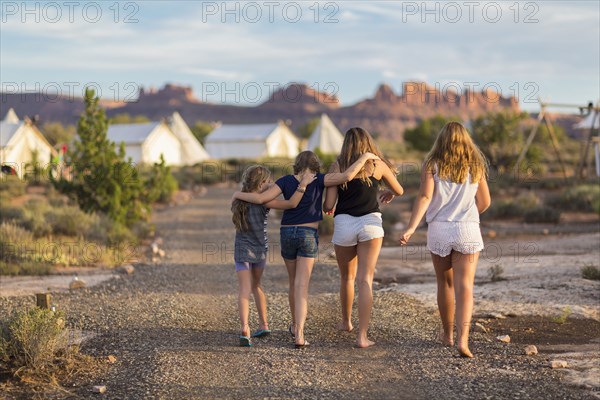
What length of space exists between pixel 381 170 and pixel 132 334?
2.78 metres

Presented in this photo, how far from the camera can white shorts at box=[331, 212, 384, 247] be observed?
6.64 m

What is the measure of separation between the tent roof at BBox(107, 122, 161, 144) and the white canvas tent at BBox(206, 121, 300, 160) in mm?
9103

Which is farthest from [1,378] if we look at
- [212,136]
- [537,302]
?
[212,136]

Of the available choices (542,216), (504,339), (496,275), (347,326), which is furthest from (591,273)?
(542,216)

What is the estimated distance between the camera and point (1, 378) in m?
6.05

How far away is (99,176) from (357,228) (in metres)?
11.7

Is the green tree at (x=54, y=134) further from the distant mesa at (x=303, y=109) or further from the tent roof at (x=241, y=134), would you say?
the distant mesa at (x=303, y=109)

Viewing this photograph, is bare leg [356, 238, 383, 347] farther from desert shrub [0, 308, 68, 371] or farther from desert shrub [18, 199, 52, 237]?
desert shrub [18, 199, 52, 237]

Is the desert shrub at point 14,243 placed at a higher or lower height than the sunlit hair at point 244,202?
lower

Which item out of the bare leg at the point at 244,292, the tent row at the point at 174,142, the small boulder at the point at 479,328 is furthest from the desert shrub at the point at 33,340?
the tent row at the point at 174,142

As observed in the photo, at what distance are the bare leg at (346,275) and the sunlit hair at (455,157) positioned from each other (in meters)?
1.07

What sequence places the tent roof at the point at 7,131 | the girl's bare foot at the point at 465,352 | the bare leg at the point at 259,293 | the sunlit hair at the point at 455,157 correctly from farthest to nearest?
the tent roof at the point at 7,131 < the bare leg at the point at 259,293 < the sunlit hair at the point at 455,157 < the girl's bare foot at the point at 465,352

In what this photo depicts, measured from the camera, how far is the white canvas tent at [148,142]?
4428 cm

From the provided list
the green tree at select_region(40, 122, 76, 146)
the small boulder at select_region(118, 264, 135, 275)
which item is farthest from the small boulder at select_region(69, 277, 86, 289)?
the green tree at select_region(40, 122, 76, 146)
